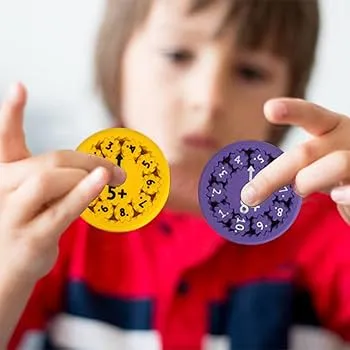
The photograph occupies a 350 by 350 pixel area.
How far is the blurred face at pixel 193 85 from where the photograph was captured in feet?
1.94

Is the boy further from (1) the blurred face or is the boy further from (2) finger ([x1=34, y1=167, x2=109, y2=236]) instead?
(2) finger ([x1=34, y1=167, x2=109, y2=236])

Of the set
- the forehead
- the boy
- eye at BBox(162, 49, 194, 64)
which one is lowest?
the boy

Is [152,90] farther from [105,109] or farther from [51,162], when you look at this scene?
[51,162]

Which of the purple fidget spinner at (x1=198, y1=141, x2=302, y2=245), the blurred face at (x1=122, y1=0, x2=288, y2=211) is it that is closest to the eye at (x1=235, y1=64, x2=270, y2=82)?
the blurred face at (x1=122, y1=0, x2=288, y2=211)

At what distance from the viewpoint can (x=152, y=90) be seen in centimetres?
61

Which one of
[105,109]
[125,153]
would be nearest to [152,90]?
[105,109]

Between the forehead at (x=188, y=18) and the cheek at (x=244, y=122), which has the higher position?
the forehead at (x=188, y=18)

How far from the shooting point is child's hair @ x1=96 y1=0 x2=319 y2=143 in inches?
23.5

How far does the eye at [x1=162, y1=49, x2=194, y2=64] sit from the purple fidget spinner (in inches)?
5.9

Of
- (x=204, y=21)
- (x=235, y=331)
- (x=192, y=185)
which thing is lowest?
(x=235, y=331)

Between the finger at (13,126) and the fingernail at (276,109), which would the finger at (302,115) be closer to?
the fingernail at (276,109)

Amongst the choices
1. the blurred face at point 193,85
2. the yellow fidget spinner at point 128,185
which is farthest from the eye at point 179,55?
the yellow fidget spinner at point 128,185

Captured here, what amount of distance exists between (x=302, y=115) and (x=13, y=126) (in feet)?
0.54

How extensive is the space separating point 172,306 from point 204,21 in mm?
222
